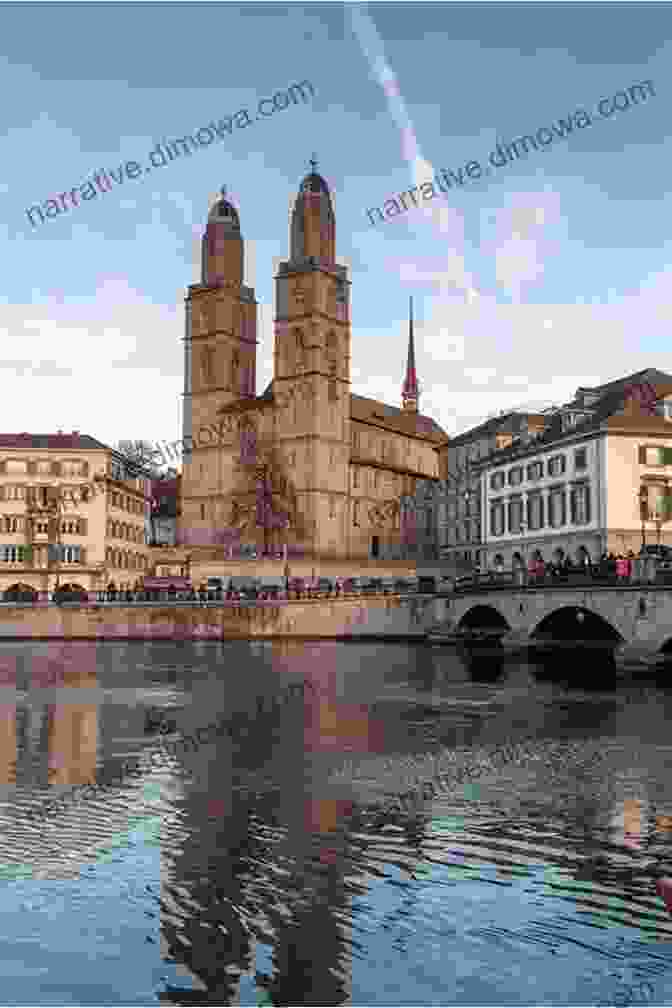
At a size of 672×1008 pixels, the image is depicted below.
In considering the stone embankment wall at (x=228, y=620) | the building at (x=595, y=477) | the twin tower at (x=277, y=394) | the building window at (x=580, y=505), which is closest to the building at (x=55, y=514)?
the twin tower at (x=277, y=394)

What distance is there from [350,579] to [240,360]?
50416 mm

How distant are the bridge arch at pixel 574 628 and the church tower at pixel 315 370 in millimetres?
61264

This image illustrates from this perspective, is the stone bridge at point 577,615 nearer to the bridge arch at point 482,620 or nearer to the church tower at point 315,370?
the bridge arch at point 482,620

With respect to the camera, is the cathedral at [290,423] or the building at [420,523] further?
the building at [420,523]

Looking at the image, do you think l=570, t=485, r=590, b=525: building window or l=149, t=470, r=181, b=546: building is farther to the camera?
l=149, t=470, r=181, b=546: building

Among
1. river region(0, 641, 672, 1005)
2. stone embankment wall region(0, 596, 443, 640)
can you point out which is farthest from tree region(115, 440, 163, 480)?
river region(0, 641, 672, 1005)

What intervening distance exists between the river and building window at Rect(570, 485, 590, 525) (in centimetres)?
4219

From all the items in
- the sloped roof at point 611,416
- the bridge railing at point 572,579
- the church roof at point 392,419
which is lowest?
the bridge railing at point 572,579

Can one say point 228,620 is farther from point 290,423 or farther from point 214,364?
point 214,364

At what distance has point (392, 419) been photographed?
15162 centimetres

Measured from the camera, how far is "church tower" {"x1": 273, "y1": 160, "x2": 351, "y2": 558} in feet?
413

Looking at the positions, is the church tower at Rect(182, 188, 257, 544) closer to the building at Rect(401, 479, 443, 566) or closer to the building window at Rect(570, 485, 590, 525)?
the building at Rect(401, 479, 443, 566)

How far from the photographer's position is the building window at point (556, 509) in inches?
2990

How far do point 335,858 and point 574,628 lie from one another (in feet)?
166
